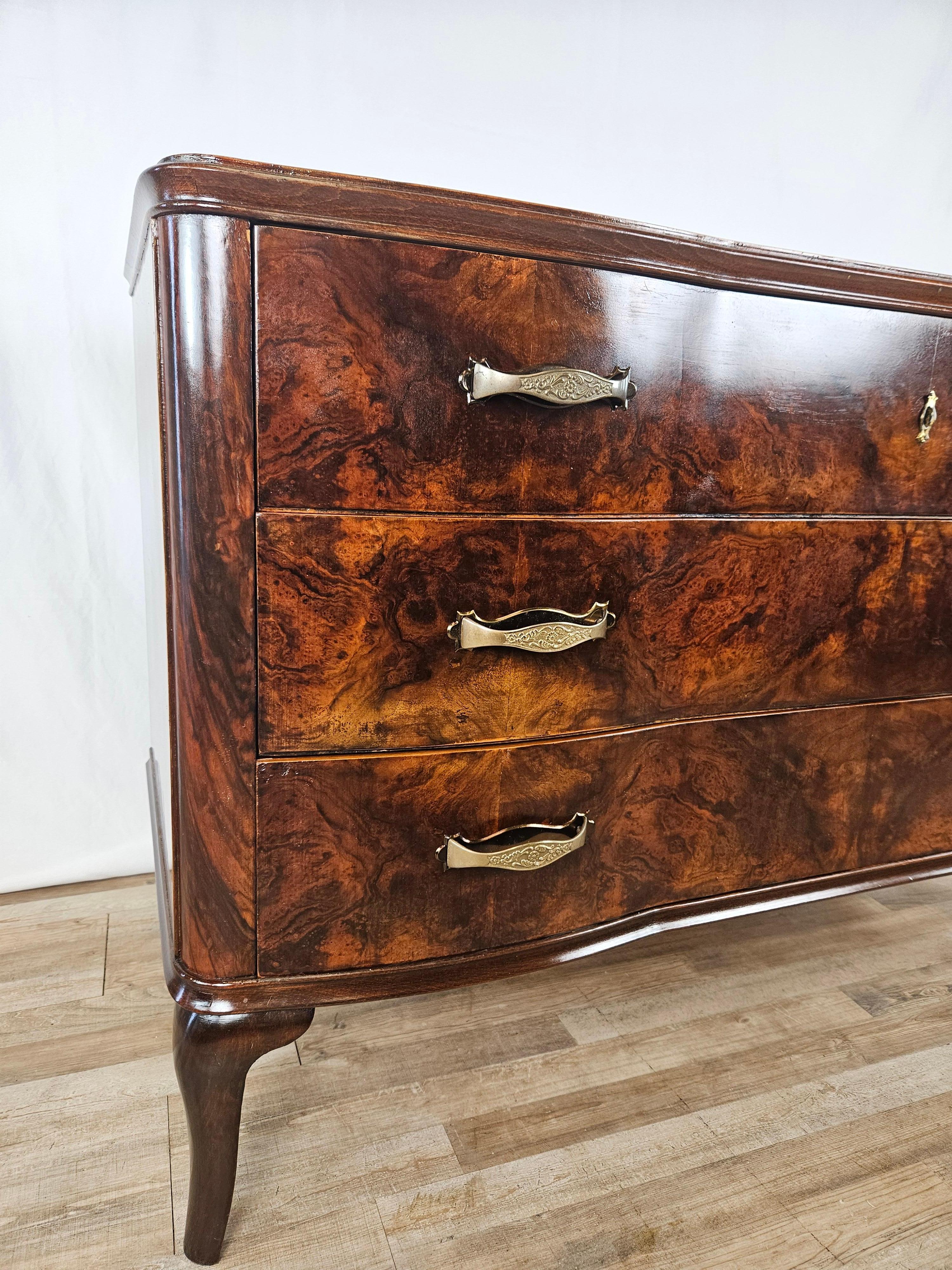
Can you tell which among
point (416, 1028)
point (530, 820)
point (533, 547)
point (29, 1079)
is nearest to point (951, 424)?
point (533, 547)

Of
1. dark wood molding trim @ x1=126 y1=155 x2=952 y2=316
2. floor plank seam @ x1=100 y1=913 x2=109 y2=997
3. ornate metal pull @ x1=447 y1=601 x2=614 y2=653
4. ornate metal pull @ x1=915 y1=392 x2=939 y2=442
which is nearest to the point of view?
dark wood molding trim @ x1=126 y1=155 x2=952 y2=316

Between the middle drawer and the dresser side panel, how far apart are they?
0.12 m

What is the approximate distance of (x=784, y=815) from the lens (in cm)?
98

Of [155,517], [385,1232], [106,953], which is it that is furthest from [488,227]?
[106,953]

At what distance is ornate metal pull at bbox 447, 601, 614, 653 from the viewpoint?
2.47 ft

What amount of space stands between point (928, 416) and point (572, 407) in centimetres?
45

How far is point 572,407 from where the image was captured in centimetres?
76

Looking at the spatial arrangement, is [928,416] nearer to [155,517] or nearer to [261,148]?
[155,517]

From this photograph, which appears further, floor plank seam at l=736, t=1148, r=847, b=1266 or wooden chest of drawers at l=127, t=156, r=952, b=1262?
floor plank seam at l=736, t=1148, r=847, b=1266

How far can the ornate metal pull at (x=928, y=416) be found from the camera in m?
0.94

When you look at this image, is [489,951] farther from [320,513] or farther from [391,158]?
[391,158]

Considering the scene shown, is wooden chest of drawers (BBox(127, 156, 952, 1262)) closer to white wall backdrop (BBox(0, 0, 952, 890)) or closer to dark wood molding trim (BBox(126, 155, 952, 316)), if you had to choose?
dark wood molding trim (BBox(126, 155, 952, 316))

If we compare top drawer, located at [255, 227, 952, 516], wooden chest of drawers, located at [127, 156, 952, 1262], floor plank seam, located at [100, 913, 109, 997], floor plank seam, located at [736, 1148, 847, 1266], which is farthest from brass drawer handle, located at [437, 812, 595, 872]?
floor plank seam, located at [100, 913, 109, 997]

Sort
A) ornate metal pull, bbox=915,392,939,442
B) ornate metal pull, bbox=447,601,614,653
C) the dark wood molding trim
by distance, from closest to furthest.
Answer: the dark wood molding trim < ornate metal pull, bbox=447,601,614,653 < ornate metal pull, bbox=915,392,939,442
